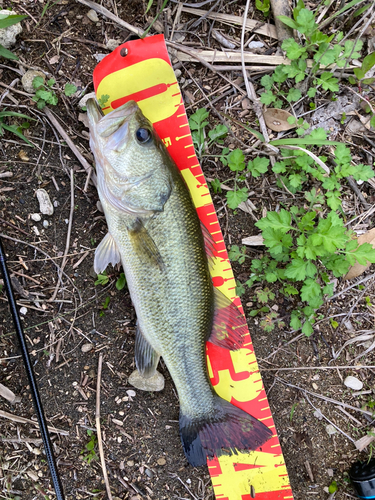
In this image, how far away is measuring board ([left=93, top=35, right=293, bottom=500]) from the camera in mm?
2855

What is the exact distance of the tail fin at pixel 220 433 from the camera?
275 centimetres

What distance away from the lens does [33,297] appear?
9.60 ft

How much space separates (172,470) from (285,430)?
3.37ft

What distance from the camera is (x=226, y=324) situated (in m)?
2.85

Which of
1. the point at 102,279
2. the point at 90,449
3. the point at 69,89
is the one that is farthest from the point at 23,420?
the point at 69,89

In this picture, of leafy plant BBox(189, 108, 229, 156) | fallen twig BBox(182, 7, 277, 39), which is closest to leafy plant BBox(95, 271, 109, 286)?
leafy plant BBox(189, 108, 229, 156)

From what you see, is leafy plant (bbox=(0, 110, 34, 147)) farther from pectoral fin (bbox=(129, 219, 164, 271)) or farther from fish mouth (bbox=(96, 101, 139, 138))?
pectoral fin (bbox=(129, 219, 164, 271))

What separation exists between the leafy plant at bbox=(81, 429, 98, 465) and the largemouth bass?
74 cm

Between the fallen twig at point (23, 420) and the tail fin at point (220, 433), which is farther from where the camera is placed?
the fallen twig at point (23, 420)

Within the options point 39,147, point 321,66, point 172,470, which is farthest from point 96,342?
point 321,66

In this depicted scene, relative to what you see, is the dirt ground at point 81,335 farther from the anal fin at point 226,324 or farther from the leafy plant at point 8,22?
the anal fin at point 226,324

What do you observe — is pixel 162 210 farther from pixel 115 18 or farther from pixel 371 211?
pixel 371 211

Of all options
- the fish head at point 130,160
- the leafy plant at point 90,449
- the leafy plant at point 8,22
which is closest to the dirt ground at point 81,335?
the leafy plant at point 90,449

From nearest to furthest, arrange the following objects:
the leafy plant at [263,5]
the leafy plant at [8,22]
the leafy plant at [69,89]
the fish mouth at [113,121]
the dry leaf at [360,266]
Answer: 1. the fish mouth at [113,121]
2. the leafy plant at [8,22]
3. the leafy plant at [69,89]
4. the leafy plant at [263,5]
5. the dry leaf at [360,266]
